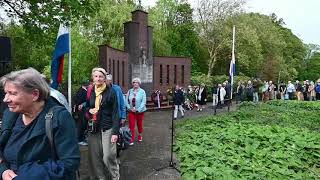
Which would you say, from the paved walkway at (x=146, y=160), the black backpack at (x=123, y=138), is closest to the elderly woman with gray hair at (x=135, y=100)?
the paved walkway at (x=146, y=160)

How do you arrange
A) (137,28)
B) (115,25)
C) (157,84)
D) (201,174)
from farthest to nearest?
(115,25), (157,84), (137,28), (201,174)

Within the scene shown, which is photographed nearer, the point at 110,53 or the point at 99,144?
the point at 99,144

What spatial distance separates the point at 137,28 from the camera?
2639 centimetres

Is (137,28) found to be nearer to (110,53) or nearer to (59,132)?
(110,53)

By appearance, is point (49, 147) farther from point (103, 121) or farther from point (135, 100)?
point (135, 100)

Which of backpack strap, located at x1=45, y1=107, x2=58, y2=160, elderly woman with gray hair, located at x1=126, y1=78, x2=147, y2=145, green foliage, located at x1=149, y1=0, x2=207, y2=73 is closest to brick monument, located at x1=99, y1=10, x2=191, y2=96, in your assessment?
elderly woman with gray hair, located at x1=126, y1=78, x2=147, y2=145

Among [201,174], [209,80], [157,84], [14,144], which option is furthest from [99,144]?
[209,80]

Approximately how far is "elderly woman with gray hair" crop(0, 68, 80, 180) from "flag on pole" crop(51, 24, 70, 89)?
7.23m

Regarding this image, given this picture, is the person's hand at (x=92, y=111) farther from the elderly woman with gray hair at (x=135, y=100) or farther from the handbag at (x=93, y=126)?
the elderly woman with gray hair at (x=135, y=100)

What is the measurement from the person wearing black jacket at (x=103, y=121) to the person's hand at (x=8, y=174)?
332 centimetres

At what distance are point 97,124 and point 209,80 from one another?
33.5 m

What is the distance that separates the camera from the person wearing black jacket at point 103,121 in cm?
640

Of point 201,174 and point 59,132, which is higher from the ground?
point 59,132

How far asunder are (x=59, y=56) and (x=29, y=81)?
808cm
